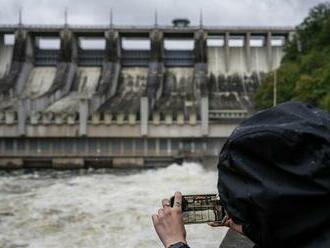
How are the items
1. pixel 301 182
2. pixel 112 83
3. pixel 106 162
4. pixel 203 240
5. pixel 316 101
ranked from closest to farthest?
pixel 301 182 → pixel 203 240 → pixel 316 101 → pixel 106 162 → pixel 112 83

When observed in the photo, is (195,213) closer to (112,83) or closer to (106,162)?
(106,162)

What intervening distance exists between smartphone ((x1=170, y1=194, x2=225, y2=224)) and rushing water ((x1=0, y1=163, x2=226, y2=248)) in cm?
760

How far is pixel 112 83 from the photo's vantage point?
3344 cm

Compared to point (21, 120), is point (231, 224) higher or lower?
higher

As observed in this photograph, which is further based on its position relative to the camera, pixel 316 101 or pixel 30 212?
pixel 316 101

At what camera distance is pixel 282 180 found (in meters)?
1.03

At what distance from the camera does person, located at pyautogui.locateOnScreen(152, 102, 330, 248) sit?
1.02 m

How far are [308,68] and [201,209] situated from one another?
23.4 metres

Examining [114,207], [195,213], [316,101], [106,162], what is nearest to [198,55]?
[106,162]

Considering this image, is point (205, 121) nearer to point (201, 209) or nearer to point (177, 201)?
point (201, 209)

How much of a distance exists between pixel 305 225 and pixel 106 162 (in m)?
25.5

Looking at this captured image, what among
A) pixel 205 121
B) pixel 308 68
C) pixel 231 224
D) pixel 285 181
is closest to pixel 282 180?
pixel 285 181

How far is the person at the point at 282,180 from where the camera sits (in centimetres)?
102

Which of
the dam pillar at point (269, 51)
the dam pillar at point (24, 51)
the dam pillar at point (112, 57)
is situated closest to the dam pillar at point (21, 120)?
the dam pillar at point (24, 51)
